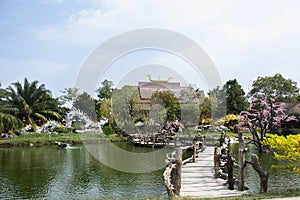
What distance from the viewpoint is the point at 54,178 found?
1052 cm

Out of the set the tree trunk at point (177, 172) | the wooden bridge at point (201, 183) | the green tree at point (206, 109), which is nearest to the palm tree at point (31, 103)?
the green tree at point (206, 109)

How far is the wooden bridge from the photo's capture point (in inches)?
290

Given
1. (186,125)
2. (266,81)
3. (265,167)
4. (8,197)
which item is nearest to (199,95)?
(186,125)

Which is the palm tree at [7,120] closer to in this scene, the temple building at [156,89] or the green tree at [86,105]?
the green tree at [86,105]

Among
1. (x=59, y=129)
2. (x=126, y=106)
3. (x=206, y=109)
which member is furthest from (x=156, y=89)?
(x=59, y=129)

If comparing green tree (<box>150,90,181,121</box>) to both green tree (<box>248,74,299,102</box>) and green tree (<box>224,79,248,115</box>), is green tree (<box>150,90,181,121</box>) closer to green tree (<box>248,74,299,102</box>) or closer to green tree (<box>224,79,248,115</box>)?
green tree (<box>224,79,248,115</box>)

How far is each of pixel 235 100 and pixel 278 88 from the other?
767 cm

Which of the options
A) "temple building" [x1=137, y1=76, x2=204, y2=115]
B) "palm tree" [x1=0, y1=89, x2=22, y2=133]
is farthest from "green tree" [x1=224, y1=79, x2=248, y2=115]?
"palm tree" [x1=0, y1=89, x2=22, y2=133]

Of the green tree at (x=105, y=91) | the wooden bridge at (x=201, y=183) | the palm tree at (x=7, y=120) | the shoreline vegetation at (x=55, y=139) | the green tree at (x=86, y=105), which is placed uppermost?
the green tree at (x=105, y=91)

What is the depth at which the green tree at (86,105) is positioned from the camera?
28898mm

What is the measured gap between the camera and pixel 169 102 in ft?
82.5

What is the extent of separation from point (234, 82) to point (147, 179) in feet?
83.1

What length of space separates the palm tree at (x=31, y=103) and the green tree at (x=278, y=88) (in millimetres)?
21088

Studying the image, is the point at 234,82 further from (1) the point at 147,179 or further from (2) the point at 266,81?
(1) the point at 147,179
